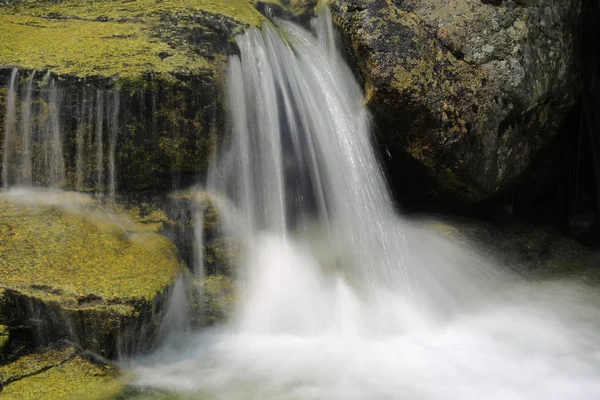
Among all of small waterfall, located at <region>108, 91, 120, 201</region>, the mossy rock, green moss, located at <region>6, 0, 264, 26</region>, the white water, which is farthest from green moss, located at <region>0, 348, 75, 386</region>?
green moss, located at <region>6, 0, 264, 26</region>

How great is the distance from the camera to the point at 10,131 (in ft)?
19.5

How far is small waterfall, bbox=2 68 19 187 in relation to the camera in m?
5.91

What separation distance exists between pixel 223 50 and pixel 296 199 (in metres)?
2.40

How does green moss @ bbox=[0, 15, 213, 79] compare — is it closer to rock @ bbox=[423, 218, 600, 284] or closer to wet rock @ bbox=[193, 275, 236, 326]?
wet rock @ bbox=[193, 275, 236, 326]

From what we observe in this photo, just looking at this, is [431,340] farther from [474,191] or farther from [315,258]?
[474,191]

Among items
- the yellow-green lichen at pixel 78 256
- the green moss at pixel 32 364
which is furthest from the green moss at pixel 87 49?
the green moss at pixel 32 364

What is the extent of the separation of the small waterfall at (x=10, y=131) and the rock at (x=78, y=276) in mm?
276

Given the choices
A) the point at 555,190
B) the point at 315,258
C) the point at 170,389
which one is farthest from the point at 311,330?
the point at 555,190

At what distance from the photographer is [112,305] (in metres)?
4.57

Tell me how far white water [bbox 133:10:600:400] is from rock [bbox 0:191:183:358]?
549mm

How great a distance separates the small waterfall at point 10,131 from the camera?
5.91m

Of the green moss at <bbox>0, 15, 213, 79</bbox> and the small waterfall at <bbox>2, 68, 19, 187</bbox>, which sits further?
the green moss at <bbox>0, 15, 213, 79</bbox>

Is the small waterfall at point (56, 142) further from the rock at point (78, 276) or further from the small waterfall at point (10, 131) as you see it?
the small waterfall at point (10, 131)

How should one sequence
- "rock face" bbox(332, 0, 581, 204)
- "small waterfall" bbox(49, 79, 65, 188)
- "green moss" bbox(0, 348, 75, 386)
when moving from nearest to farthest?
"green moss" bbox(0, 348, 75, 386) → "small waterfall" bbox(49, 79, 65, 188) → "rock face" bbox(332, 0, 581, 204)
